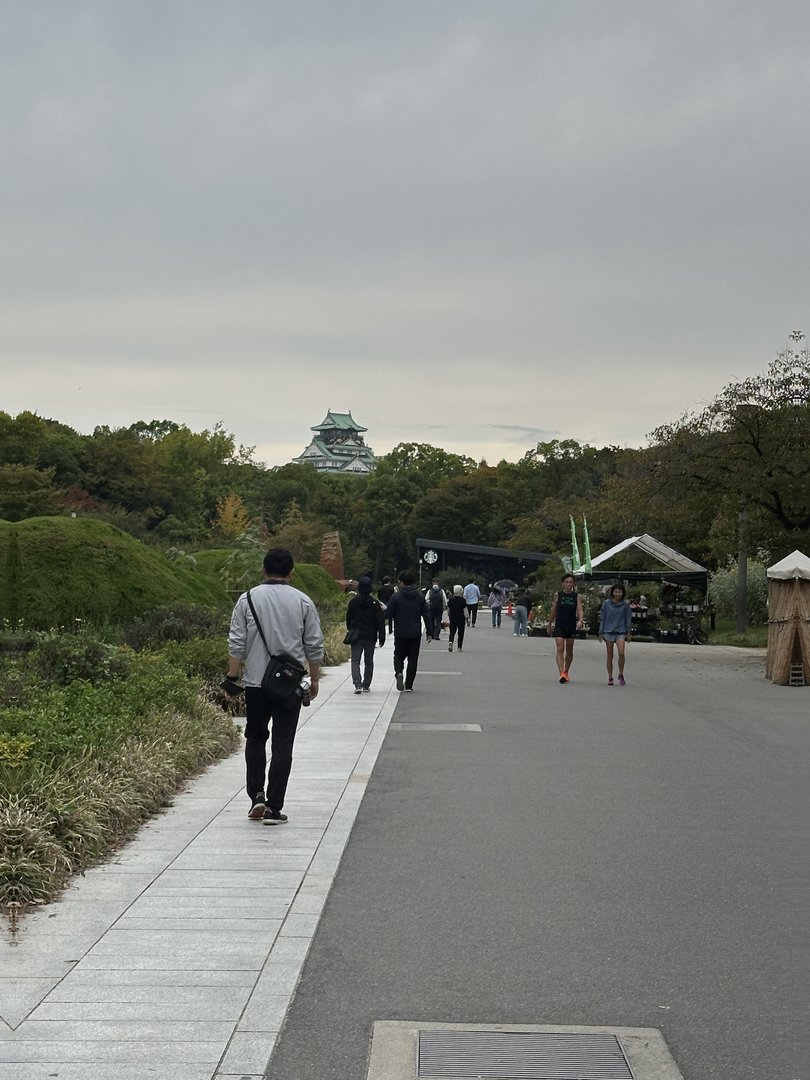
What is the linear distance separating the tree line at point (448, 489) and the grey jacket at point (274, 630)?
20.4m

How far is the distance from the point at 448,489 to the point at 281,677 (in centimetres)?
9416

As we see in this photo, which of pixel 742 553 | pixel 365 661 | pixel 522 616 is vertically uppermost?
pixel 742 553

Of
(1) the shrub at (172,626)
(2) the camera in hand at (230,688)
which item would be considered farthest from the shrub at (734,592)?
(2) the camera in hand at (230,688)

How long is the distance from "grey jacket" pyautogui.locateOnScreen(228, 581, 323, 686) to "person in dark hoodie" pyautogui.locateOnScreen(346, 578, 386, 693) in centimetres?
983

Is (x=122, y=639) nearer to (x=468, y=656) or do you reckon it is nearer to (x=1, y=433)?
(x=468, y=656)

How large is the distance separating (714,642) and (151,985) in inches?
1267

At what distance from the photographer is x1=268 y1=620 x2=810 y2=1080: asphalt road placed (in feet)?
15.7

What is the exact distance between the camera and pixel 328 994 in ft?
16.5

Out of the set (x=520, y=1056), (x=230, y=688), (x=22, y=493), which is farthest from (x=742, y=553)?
(x=22, y=493)

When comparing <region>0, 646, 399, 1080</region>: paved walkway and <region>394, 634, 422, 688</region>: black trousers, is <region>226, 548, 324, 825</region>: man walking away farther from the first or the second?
<region>394, 634, 422, 688</region>: black trousers

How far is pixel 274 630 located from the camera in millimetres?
8484

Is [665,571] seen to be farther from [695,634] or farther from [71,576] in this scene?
[71,576]

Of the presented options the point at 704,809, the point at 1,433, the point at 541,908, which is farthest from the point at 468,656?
the point at 1,433

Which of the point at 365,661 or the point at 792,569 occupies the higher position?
the point at 792,569
